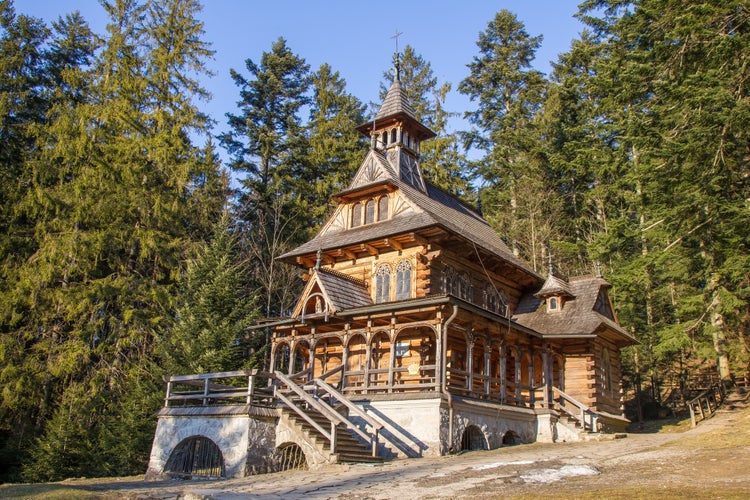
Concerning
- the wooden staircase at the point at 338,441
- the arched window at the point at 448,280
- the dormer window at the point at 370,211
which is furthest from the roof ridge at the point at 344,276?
the wooden staircase at the point at 338,441

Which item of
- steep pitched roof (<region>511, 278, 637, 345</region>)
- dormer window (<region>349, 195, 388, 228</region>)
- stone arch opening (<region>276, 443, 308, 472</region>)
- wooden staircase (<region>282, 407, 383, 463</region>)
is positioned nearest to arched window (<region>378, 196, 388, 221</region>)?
dormer window (<region>349, 195, 388, 228</region>)

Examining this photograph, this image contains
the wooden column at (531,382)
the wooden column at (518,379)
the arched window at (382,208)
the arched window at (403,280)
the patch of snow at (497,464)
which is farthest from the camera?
the arched window at (382,208)

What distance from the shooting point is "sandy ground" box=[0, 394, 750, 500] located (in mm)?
9969

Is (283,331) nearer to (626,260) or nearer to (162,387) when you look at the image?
(162,387)

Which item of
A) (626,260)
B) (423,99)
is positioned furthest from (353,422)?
(423,99)

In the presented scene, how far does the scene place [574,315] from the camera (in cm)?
2581

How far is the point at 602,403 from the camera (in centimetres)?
2614

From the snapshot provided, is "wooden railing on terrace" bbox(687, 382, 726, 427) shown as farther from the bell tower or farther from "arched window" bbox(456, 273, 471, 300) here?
the bell tower

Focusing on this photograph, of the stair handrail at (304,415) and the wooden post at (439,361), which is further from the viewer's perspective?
the wooden post at (439,361)

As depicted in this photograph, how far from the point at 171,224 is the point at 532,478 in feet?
73.3

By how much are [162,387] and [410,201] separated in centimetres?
1270

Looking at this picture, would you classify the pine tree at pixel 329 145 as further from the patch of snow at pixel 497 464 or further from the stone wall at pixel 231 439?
the patch of snow at pixel 497 464

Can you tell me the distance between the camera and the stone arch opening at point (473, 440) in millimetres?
19812

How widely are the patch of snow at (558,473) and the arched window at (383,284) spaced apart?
39.1ft
